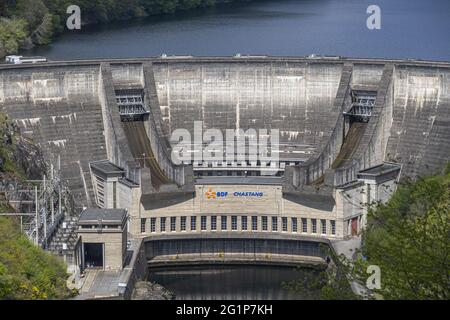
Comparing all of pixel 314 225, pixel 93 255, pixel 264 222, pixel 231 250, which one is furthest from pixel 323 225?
pixel 93 255

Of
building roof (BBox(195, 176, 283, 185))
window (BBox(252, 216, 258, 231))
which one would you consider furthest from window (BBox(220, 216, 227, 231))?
building roof (BBox(195, 176, 283, 185))

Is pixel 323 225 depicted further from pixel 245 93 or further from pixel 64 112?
pixel 64 112

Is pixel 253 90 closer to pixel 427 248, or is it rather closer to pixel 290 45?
pixel 290 45

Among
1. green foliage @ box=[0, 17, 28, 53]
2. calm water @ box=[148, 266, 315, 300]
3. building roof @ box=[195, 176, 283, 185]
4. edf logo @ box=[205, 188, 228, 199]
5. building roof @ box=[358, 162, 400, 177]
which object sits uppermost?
green foliage @ box=[0, 17, 28, 53]

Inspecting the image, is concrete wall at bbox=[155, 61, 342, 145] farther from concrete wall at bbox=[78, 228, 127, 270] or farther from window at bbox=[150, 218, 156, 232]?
concrete wall at bbox=[78, 228, 127, 270]
